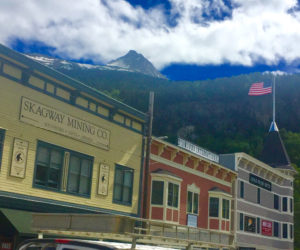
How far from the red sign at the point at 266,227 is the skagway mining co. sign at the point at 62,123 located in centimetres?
2286

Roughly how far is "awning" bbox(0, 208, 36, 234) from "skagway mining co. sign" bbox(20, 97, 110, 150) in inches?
139

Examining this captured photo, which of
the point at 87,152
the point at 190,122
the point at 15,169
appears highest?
the point at 190,122

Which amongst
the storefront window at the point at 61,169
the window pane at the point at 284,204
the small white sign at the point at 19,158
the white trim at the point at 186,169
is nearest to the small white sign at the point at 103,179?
the storefront window at the point at 61,169

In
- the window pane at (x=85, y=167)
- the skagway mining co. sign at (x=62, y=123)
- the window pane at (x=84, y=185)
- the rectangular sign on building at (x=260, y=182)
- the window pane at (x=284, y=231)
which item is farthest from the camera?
the window pane at (x=284, y=231)

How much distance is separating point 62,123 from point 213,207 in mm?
15627

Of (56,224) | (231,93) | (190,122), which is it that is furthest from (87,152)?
(231,93)

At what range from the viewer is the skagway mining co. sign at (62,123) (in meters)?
19.6

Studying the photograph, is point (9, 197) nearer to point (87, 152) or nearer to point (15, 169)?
point (15, 169)

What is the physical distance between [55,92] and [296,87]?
424 feet

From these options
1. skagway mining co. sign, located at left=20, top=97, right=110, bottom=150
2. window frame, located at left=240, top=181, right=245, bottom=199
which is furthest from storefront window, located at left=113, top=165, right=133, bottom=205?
window frame, located at left=240, top=181, right=245, bottom=199

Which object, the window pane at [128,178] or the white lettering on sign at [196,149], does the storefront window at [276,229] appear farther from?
the window pane at [128,178]

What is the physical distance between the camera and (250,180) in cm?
3938

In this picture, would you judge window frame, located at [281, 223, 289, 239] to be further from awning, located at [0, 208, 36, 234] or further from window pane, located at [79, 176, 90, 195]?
awning, located at [0, 208, 36, 234]

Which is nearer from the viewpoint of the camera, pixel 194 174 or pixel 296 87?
pixel 194 174
